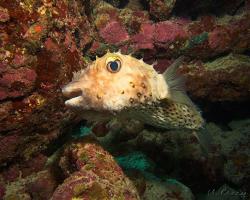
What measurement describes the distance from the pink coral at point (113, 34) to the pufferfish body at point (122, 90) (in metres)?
3.19

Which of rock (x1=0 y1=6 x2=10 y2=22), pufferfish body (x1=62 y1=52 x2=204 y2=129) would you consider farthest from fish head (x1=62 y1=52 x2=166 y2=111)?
rock (x1=0 y1=6 x2=10 y2=22)

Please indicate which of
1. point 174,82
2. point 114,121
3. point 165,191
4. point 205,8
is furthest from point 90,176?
point 205,8

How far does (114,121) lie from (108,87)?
3.01 meters

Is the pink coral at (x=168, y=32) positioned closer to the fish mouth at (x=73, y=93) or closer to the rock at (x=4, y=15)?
the rock at (x=4, y=15)

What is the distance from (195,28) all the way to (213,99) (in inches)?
66.1

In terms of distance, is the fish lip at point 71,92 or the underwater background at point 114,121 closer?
the fish lip at point 71,92

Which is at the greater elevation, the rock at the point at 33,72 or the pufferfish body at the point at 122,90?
the rock at the point at 33,72

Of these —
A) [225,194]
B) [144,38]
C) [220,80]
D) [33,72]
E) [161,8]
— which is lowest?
[225,194]

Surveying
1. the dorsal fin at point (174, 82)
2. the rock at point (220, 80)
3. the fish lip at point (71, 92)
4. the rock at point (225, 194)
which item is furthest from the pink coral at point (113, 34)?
the rock at point (225, 194)

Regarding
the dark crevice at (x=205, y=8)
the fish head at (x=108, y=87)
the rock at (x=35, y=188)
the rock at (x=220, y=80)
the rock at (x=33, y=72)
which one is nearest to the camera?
the fish head at (x=108, y=87)

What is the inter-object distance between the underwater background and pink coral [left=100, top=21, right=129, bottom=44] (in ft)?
0.08

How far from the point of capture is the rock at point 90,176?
3.42 m

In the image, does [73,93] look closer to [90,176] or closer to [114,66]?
[114,66]

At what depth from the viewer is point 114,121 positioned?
6.23 m
